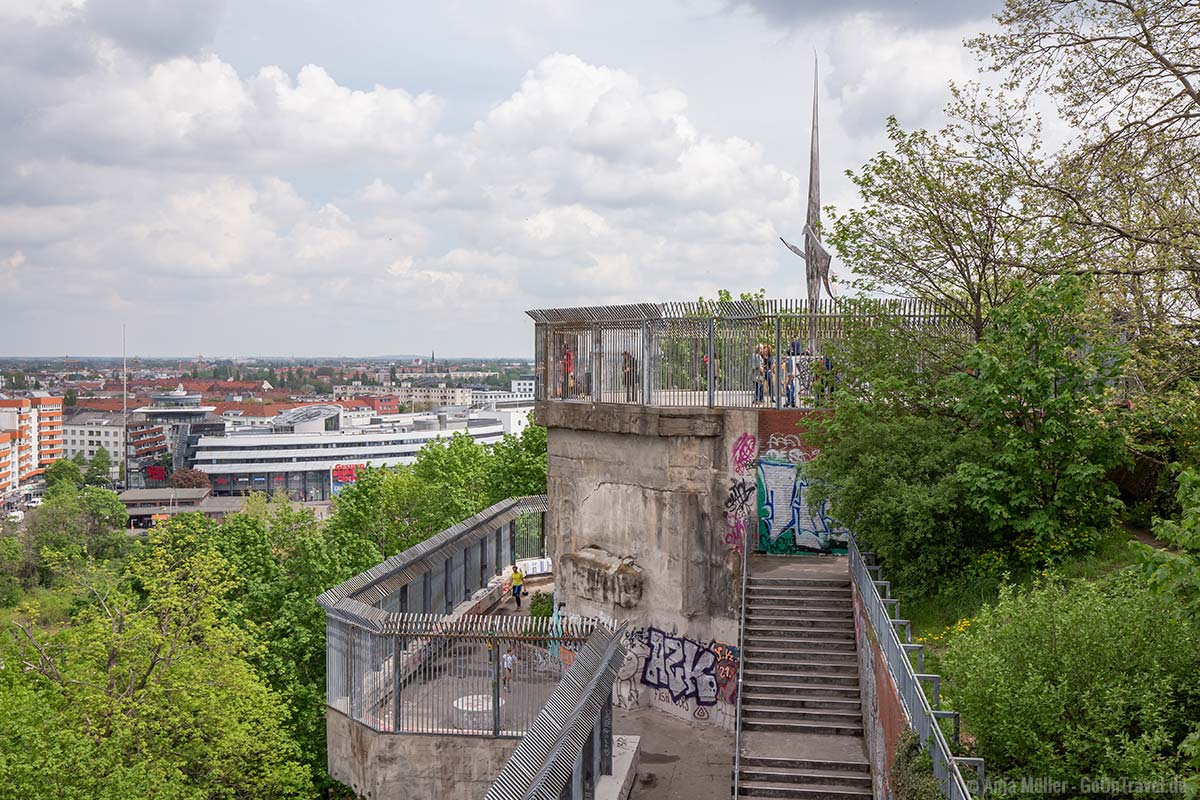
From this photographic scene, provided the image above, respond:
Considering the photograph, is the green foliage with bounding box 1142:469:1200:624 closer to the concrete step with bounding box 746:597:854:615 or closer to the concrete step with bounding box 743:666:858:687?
the concrete step with bounding box 743:666:858:687

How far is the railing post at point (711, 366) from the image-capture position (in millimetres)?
23644

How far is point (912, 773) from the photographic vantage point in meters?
12.5

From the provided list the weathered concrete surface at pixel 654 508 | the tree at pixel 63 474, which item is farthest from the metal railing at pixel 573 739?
the tree at pixel 63 474

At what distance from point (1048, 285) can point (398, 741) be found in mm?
15165

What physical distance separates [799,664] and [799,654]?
0.34 m

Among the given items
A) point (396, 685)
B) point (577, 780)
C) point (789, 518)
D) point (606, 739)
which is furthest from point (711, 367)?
point (577, 780)

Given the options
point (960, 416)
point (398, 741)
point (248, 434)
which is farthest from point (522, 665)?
point (248, 434)

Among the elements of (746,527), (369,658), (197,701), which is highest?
(746,527)

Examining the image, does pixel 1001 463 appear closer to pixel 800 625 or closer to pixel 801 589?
pixel 801 589

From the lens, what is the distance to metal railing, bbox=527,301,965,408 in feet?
76.8

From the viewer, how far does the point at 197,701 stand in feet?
75.7

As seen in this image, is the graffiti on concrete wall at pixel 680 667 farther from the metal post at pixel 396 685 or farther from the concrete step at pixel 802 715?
the metal post at pixel 396 685

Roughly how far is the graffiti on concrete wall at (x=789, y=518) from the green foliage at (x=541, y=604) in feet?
29.1

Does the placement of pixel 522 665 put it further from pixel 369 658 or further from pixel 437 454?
pixel 437 454
